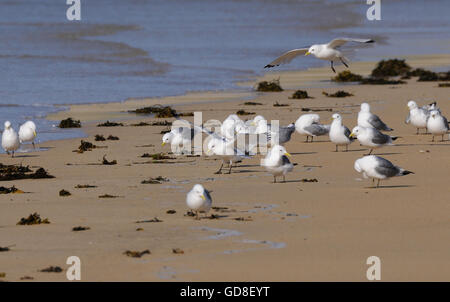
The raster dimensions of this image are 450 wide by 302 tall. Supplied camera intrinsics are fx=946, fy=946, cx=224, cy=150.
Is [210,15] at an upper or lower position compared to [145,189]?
upper

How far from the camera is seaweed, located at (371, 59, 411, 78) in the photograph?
2839 cm

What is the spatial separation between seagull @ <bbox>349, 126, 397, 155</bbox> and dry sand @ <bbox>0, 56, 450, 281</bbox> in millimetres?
267

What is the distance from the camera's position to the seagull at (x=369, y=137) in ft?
47.5

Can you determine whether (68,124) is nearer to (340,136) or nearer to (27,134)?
(27,134)

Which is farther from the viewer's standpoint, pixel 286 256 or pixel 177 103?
pixel 177 103

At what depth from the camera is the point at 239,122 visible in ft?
52.0

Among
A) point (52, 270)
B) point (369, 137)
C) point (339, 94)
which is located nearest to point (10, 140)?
point (369, 137)

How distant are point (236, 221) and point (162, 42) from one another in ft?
102

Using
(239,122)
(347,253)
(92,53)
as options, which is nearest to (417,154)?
(239,122)

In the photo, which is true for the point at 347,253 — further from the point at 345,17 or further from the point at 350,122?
the point at 345,17

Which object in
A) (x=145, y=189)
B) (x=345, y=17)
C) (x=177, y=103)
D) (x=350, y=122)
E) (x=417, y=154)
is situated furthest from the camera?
(x=345, y=17)

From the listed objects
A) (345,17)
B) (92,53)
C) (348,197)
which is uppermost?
(345,17)

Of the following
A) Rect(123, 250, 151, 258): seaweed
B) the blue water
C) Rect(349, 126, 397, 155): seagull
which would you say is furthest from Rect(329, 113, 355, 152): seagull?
Rect(123, 250, 151, 258): seaweed
